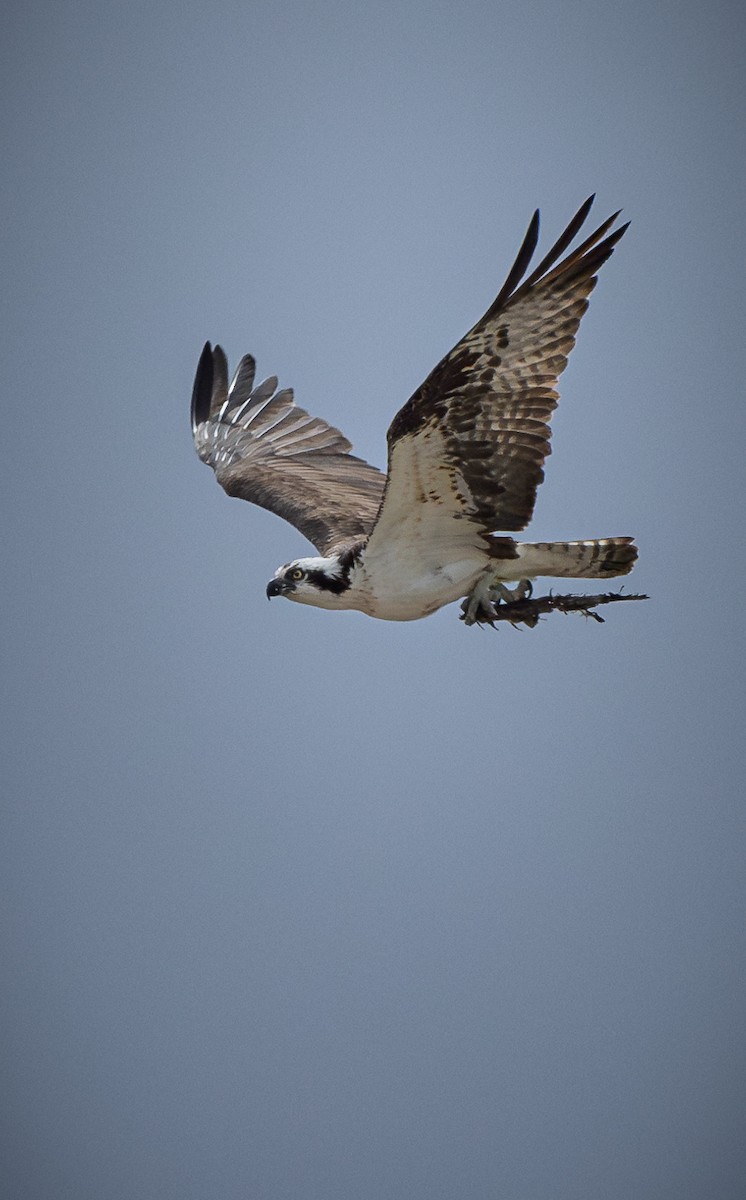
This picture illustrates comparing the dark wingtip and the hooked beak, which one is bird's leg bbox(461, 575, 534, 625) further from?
the dark wingtip

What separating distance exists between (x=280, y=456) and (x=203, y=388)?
1.17 meters

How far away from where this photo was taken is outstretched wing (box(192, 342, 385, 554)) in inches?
472

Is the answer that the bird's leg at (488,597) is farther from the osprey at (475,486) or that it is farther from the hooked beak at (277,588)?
the hooked beak at (277,588)

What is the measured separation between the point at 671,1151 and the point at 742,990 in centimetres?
712

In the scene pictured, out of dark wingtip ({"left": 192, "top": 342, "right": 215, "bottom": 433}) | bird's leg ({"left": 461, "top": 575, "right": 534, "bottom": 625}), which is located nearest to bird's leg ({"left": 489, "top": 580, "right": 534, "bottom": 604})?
bird's leg ({"left": 461, "top": 575, "right": 534, "bottom": 625})

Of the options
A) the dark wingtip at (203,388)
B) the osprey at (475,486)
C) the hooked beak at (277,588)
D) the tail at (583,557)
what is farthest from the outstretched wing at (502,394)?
the dark wingtip at (203,388)

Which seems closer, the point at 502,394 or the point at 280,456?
the point at 502,394

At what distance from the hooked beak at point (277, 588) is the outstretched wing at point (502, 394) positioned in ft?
3.58

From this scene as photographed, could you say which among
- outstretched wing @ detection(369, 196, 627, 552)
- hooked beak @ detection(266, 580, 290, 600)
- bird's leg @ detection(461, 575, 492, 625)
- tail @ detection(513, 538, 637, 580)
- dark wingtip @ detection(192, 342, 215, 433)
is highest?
dark wingtip @ detection(192, 342, 215, 433)

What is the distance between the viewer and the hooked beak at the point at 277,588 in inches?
408

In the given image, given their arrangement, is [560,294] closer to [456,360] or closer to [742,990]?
[456,360]

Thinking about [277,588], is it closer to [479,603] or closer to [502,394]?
[479,603]

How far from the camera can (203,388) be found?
14.3 m

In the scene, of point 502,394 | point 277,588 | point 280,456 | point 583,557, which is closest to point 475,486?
point 502,394
